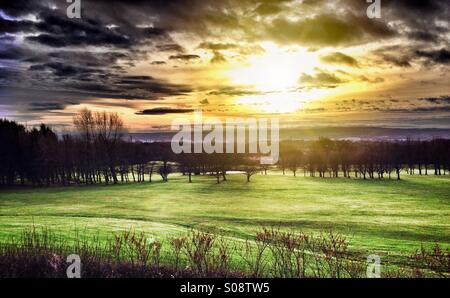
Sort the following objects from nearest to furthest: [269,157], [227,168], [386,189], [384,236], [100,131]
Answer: [384,236]
[100,131]
[386,189]
[227,168]
[269,157]

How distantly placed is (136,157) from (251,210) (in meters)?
41.0

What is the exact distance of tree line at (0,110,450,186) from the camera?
170 ft

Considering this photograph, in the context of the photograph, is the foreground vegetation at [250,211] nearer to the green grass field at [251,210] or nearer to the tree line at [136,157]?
the green grass field at [251,210]

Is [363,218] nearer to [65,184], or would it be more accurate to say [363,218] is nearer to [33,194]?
[33,194]

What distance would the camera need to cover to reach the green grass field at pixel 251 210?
22562 millimetres

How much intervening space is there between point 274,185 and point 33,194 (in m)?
34.0

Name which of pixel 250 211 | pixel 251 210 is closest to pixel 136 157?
pixel 251 210

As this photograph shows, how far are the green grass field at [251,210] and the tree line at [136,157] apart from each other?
544cm

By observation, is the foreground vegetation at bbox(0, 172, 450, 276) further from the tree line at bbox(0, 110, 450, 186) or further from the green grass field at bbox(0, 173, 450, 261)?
the tree line at bbox(0, 110, 450, 186)

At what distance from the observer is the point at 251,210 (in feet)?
128

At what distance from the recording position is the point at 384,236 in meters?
26.1

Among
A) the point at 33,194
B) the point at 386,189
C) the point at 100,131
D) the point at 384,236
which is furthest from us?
the point at 386,189

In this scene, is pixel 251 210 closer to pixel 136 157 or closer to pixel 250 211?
pixel 250 211
